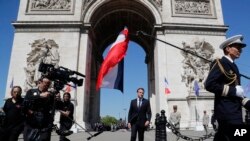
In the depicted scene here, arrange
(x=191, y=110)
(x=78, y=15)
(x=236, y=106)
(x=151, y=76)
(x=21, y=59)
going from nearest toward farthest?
(x=236, y=106) → (x=191, y=110) → (x=21, y=59) → (x=78, y=15) → (x=151, y=76)

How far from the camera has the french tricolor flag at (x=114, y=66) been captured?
818 centimetres

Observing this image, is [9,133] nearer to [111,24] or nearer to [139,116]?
[139,116]

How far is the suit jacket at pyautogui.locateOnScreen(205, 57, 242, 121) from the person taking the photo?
254 cm

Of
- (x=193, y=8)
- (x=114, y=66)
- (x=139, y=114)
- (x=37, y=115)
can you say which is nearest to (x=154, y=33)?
(x=193, y=8)

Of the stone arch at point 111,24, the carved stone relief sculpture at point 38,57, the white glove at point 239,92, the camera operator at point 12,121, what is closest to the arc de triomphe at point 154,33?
the carved stone relief sculpture at point 38,57

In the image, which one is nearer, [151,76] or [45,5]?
[45,5]

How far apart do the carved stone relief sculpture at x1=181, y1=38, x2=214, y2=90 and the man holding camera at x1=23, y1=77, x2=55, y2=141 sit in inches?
590

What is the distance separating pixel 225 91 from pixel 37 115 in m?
2.88

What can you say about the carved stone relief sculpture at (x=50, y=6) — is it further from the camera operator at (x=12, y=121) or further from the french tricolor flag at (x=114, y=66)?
the camera operator at (x=12, y=121)

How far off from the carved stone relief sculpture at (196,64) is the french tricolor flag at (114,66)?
34.6 feet

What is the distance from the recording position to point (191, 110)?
654 inches

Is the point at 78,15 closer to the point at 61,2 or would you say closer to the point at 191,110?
the point at 61,2

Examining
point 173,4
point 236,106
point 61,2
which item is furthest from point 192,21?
point 236,106

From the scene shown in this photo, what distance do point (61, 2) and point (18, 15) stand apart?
3.33 meters
